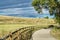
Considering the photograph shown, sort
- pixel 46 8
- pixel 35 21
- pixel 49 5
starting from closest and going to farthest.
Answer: pixel 49 5
pixel 46 8
pixel 35 21

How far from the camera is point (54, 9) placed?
172 feet

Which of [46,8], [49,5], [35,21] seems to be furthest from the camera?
[35,21]

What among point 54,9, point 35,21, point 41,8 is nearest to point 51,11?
point 54,9

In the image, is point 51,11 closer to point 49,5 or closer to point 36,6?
point 49,5

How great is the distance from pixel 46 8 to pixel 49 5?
4255 millimetres

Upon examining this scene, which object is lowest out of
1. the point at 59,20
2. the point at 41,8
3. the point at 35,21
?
the point at 35,21

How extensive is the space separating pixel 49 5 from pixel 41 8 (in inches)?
250

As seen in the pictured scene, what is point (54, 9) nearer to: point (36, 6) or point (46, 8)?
point (46, 8)

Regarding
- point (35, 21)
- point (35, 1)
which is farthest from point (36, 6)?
point (35, 21)

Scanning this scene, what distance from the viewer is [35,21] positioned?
375 feet

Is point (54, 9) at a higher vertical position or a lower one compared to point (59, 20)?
higher

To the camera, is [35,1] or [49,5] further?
[35,1]

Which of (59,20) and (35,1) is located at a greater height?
Answer: (35,1)

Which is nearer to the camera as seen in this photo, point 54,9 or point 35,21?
point 54,9
